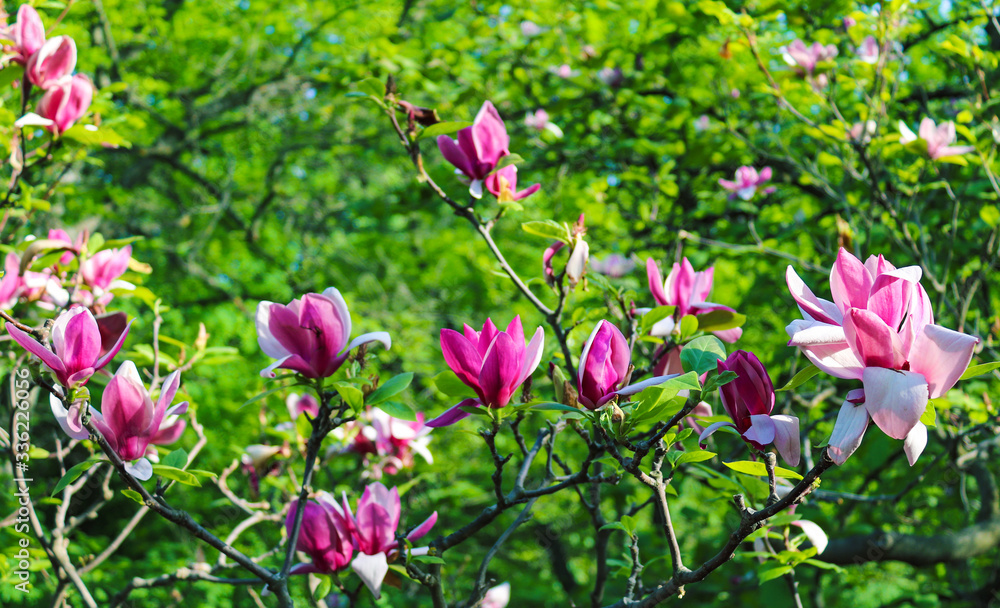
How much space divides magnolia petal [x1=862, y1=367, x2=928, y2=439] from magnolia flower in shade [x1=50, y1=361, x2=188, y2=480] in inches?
32.2

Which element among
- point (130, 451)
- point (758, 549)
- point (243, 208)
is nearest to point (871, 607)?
point (758, 549)

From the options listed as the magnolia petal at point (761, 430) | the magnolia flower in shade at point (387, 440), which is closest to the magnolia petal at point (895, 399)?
the magnolia petal at point (761, 430)

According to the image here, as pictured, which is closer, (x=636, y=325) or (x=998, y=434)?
(x=636, y=325)

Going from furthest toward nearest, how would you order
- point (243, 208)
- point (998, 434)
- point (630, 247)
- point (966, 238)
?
point (243, 208)
point (630, 247)
point (966, 238)
point (998, 434)

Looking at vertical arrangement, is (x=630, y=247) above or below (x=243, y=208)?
above

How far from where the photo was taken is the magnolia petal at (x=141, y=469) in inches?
33.5

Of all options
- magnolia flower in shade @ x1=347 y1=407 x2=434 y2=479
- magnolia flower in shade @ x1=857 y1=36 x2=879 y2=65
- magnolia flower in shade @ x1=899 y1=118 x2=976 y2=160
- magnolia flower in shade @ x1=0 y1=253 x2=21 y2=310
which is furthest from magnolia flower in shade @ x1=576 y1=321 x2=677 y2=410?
magnolia flower in shade @ x1=857 y1=36 x2=879 y2=65

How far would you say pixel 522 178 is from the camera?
12.1ft

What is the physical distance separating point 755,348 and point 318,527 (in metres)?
2.70

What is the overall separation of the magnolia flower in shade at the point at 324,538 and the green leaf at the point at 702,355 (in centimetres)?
62

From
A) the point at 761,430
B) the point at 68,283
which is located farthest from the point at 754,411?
the point at 68,283

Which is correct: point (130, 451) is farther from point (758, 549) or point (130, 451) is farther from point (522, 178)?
point (522, 178)

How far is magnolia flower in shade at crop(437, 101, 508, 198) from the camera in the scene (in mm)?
1309

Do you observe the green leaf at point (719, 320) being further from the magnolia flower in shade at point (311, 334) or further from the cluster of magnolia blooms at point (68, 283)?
the cluster of magnolia blooms at point (68, 283)
